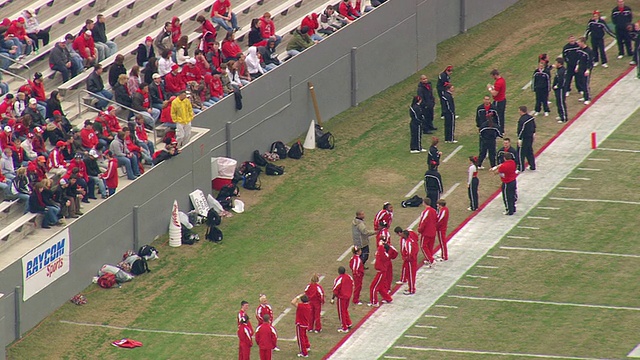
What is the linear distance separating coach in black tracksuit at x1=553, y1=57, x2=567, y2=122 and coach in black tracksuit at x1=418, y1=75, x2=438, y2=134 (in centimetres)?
322

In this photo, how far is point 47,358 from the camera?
3241cm

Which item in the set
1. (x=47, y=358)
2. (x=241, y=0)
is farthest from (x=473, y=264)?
(x=241, y=0)

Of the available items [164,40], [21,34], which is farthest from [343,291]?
[21,34]

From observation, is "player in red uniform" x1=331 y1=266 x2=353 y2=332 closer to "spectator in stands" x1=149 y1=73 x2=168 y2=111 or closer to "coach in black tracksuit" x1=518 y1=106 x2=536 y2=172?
"coach in black tracksuit" x1=518 y1=106 x2=536 y2=172

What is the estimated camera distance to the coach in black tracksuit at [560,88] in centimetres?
4109

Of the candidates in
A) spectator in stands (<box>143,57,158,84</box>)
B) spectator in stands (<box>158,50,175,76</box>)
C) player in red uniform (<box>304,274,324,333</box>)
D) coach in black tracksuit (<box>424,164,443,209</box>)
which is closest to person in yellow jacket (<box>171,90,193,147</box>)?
spectator in stands (<box>143,57,158,84</box>)

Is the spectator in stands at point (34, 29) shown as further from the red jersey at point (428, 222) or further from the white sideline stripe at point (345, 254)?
the red jersey at point (428, 222)

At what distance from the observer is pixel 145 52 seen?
4000cm

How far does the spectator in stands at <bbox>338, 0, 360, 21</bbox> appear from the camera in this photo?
44188 mm

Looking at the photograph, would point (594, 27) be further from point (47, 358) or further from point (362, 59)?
point (47, 358)

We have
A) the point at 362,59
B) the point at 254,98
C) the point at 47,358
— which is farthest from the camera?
the point at 362,59

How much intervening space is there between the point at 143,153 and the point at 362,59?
9258 millimetres

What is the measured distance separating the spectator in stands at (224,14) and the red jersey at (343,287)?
12354 mm

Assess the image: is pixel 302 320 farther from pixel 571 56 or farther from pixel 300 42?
pixel 571 56
